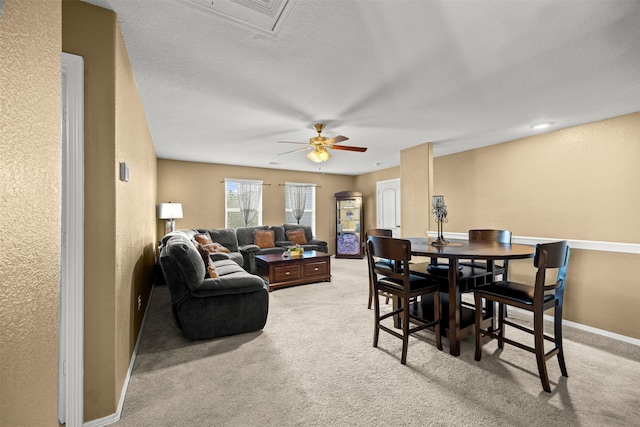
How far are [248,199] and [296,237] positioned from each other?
1.49m

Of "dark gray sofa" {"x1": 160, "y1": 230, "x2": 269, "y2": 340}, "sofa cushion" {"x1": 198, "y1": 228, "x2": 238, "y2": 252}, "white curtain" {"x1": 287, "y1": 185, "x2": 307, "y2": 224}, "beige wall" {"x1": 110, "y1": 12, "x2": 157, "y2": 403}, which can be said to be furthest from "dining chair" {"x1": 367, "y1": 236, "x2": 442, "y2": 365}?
"white curtain" {"x1": 287, "y1": 185, "x2": 307, "y2": 224}

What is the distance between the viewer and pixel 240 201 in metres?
6.68

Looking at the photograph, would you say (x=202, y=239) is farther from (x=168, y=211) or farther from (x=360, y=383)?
(x=360, y=383)

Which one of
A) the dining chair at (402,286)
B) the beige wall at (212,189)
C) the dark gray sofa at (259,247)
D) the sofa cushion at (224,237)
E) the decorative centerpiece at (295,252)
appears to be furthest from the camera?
the beige wall at (212,189)

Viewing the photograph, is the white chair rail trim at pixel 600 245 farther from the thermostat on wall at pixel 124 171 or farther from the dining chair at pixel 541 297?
the thermostat on wall at pixel 124 171

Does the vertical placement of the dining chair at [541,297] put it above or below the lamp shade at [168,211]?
below

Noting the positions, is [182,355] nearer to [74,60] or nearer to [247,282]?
[247,282]

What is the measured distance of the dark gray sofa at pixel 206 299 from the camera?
2.63 metres

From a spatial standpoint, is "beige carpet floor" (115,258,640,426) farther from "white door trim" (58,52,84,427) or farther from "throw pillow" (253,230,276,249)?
"throw pillow" (253,230,276,249)

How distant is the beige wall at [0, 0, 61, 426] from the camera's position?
57cm

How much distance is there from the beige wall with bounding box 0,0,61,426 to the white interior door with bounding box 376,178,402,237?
644 centimetres

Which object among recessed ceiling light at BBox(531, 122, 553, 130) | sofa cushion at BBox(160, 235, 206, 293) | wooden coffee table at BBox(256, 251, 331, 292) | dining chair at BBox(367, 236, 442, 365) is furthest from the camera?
wooden coffee table at BBox(256, 251, 331, 292)

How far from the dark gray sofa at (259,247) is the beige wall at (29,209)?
468 cm

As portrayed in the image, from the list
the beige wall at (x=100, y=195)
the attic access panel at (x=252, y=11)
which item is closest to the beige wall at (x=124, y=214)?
the beige wall at (x=100, y=195)
